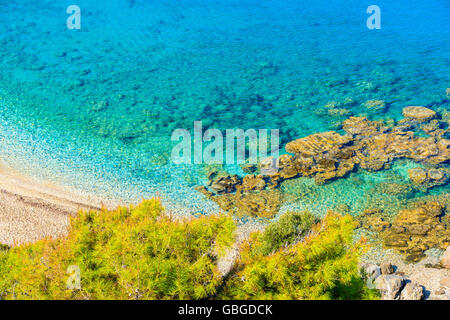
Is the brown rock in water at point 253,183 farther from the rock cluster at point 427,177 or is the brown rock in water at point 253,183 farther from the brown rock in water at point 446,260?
the brown rock in water at point 446,260

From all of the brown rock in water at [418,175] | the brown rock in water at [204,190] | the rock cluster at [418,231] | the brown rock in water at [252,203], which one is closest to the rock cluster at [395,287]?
the rock cluster at [418,231]

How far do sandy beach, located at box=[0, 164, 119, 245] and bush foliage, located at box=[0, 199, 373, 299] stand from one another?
16.0ft

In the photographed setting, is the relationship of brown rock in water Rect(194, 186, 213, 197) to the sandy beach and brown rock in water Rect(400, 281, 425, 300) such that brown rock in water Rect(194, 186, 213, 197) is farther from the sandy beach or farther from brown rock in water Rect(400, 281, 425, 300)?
brown rock in water Rect(400, 281, 425, 300)

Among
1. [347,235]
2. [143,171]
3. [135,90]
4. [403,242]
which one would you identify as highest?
[135,90]

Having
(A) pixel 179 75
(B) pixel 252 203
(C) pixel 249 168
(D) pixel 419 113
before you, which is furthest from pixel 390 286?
(A) pixel 179 75

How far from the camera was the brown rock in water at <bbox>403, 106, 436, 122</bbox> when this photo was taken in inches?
924

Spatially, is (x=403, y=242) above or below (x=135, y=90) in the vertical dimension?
below

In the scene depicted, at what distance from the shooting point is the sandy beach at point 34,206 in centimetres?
1487

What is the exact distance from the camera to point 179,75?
2886 cm

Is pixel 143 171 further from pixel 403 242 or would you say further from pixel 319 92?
pixel 319 92

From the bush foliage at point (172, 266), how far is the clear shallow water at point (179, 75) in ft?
25.9
